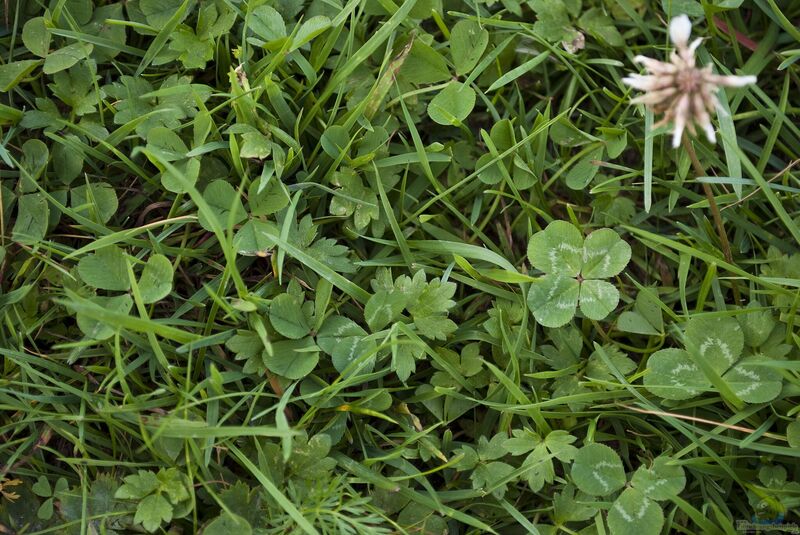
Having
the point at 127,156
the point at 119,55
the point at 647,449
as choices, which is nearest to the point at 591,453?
the point at 647,449

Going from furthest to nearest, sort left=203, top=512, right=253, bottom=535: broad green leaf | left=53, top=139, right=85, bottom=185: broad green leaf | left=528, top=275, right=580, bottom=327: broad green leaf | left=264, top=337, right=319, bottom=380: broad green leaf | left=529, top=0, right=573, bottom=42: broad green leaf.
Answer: left=529, top=0, right=573, bottom=42: broad green leaf
left=53, top=139, right=85, bottom=185: broad green leaf
left=528, top=275, right=580, bottom=327: broad green leaf
left=264, top=337, right=319, bottom=380: broad green leaf
left=203, top=512, right=253, bottom=535: broad green leaf

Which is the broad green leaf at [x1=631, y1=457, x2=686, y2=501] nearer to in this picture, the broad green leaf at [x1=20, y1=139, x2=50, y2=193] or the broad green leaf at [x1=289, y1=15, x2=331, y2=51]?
the broad green leaf at [x1=289, y1=15, x2=331, y2=51]

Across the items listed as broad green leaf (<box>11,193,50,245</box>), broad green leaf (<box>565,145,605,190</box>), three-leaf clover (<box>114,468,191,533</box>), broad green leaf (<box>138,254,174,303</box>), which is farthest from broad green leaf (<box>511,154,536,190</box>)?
broad green leaf (<box>11,193,50,245</box>)

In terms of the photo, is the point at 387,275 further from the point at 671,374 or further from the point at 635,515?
the point at 635,515

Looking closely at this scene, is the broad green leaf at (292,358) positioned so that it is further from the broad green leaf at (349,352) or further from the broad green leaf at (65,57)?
the broad green leaf at (65,57)

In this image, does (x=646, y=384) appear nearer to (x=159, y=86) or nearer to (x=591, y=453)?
(x=591, y=453)

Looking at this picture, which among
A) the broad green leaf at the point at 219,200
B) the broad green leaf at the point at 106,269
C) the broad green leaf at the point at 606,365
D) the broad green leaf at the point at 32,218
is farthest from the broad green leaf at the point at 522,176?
the broad green leaf at the point at 32,218
